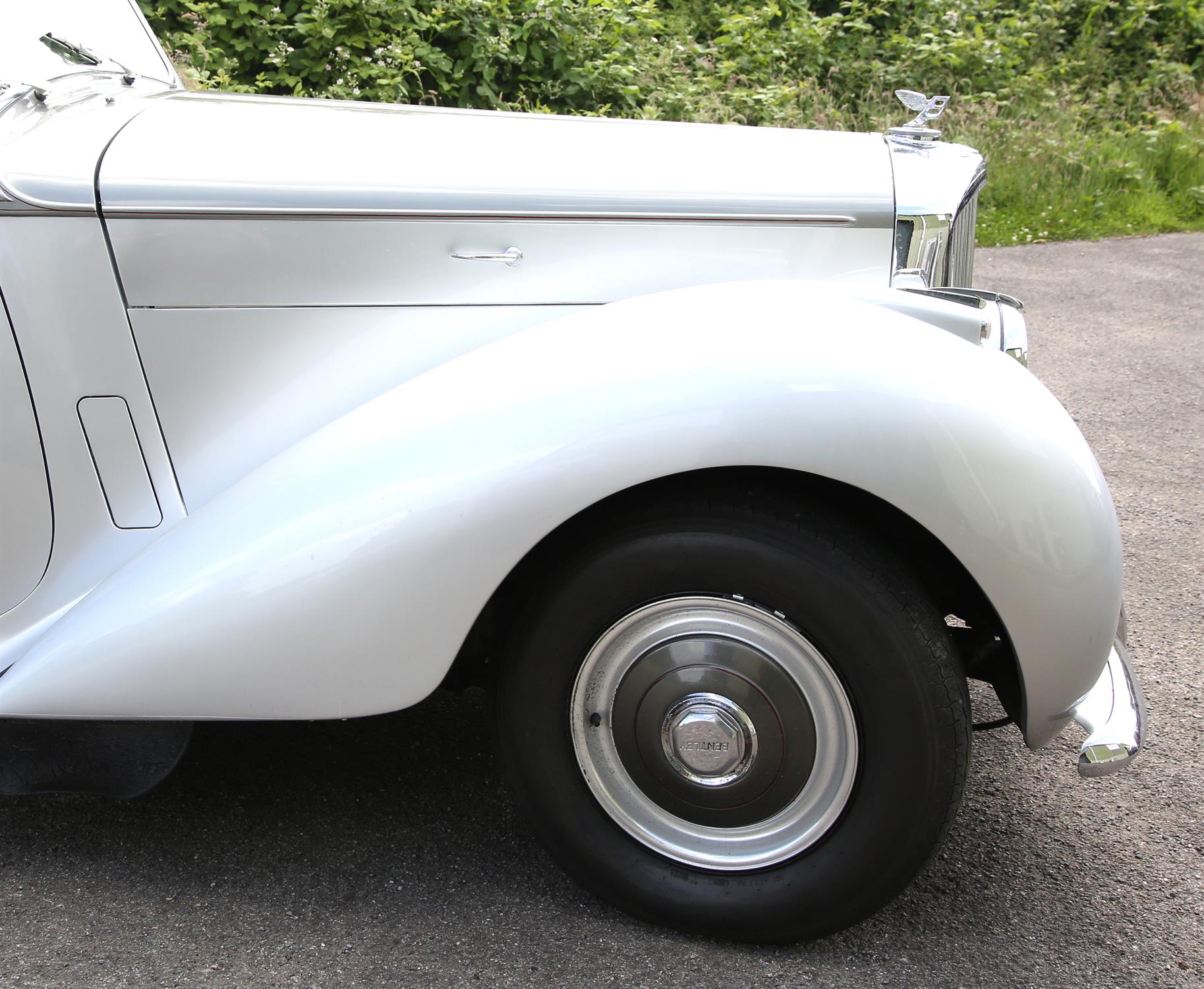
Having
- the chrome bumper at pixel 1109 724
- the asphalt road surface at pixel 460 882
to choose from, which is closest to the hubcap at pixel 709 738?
the asphalt road surface at pixel 460 882

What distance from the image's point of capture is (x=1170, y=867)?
6.98 ft

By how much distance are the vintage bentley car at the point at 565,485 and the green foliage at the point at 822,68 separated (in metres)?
5.04

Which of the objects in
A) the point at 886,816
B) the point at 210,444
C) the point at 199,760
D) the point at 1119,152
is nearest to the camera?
the point at 886,816

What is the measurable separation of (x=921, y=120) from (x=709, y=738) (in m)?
1.38

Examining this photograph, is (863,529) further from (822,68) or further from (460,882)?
(822,68)

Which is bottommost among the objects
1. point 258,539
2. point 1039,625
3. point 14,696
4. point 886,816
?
point 886,816

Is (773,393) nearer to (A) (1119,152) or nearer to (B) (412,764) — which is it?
(B) (412,764)

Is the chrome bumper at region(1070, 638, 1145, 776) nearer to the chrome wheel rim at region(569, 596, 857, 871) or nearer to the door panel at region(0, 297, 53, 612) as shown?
the chrome wheel rim at region(569, 596, 857, 871)

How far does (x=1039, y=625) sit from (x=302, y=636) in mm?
1185

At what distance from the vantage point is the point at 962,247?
2.50 m

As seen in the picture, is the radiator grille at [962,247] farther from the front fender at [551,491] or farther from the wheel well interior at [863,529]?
the wheel well interior at [863,529]

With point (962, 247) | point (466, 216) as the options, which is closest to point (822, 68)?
point (962, 247)

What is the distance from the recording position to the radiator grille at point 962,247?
2.33 m

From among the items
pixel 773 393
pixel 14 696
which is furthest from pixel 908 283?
pixel 14 696
